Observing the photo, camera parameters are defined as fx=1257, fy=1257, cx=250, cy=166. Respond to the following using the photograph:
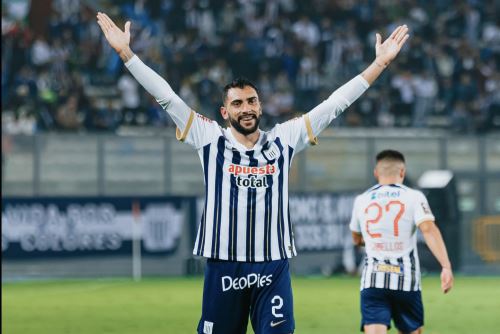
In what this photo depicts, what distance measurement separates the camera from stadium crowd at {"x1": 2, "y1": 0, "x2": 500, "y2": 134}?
25.6 meters

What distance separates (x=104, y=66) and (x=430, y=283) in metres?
9.93

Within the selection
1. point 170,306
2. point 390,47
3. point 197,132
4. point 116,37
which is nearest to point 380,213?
point 390,47

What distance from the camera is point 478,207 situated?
960 inches

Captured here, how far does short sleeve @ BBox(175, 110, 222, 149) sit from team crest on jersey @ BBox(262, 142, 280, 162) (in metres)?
0.29

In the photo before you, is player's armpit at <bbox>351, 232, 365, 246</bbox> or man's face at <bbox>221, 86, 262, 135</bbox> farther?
player's armpit at <bbox>351, 232, 365, 246</bbox>

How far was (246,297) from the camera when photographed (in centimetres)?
748

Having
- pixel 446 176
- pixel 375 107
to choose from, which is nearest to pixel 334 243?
pixel 446 176

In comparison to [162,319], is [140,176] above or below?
above

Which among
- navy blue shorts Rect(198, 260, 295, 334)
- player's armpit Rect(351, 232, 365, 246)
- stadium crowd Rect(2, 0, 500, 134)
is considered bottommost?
navy blue shorts Rect(198, 260, 295, 334)

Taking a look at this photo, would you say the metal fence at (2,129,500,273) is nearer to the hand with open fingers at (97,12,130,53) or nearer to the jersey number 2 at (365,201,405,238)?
the jersey number 2 at (365,201,405,238)

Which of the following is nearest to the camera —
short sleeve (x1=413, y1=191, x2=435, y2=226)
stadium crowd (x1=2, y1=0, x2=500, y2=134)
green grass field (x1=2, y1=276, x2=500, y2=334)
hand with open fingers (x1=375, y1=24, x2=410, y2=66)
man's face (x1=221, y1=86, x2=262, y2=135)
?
man's face (x1=221, y1=86, x2=262, y2=135)

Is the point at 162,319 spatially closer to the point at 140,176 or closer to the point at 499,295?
the point at 499,295

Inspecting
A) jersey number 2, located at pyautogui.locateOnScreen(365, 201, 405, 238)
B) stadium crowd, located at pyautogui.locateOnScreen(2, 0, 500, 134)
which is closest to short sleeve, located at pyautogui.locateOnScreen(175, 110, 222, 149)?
jersey number 2, located at pyautogui.locateOnScreen(365, 201, 405, 238)

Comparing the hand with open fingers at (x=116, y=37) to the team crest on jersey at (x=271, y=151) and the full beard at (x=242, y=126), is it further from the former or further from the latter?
the team crest on jersey at (x=271, y=151)
